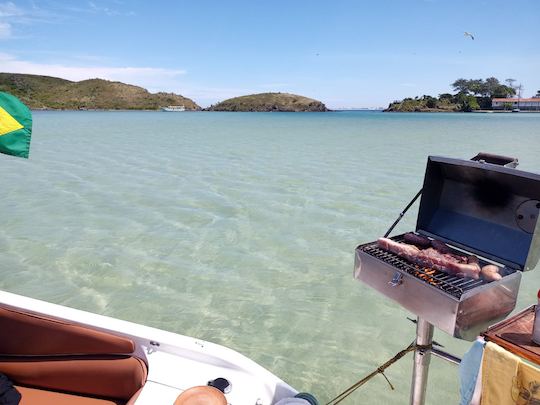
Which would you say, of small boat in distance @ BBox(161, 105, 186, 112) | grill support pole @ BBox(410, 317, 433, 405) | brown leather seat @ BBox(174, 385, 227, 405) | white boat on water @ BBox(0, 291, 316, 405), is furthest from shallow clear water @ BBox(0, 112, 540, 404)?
small boat in distance @ BBox(161, 105, 186, 112)

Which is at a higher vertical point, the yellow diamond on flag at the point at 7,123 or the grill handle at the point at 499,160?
the yellow diamond on flag at the point at 7,123

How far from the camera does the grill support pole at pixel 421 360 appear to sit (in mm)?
2449

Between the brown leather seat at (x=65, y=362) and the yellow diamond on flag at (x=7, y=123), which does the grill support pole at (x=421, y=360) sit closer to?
the brown leather seat at (x=65, y=362)

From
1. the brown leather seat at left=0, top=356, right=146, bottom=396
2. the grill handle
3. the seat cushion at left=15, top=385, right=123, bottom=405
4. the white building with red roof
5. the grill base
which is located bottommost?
the seat cushion at left=15, top=385, right=123, bottom=405

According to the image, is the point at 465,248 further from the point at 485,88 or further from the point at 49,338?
the point at 485,88

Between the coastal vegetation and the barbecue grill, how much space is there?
14903 centimetres

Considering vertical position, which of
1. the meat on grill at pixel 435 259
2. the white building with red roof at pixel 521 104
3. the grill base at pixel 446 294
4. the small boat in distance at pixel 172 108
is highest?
the white building with red roof at pixel 521 104

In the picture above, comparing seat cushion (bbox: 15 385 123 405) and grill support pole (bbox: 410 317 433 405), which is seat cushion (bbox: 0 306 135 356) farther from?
grill support pole (bbox: 410 317 433 405)

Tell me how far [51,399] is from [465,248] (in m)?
3.08

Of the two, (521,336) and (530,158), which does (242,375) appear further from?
(530,158)

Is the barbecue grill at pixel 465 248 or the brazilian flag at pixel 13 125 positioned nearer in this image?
the barbecue grill at pixel 465 248

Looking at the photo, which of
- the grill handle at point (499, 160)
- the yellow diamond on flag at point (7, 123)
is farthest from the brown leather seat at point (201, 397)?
the yellow diamond on flag at point (7, 123)

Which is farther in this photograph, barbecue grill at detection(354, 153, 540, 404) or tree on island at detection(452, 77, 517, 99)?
tree on island at detection(452, 77, 517, 99)

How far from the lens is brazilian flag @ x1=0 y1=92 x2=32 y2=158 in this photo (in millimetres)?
3553
